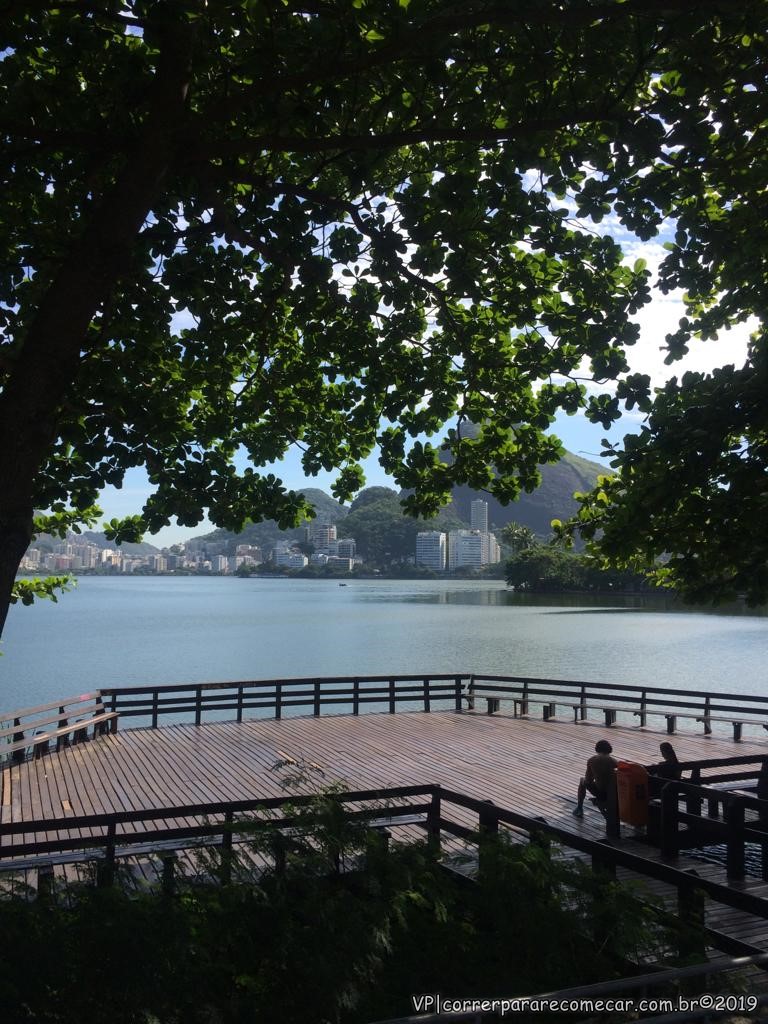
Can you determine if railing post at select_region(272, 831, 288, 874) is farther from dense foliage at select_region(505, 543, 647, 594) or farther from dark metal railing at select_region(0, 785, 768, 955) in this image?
dense foliage at select_region(505, 543, 647, 594)

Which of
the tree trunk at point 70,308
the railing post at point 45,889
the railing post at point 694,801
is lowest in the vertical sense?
the railing post at point 694,801

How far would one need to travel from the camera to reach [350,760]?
1305cm

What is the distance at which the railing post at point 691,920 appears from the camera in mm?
4691

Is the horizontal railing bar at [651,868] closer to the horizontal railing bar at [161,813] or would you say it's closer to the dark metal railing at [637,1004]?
the dark metal railing at [637,1004]

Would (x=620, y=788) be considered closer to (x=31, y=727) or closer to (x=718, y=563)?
(x=718, y=563)

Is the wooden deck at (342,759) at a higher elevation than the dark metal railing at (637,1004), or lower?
lower

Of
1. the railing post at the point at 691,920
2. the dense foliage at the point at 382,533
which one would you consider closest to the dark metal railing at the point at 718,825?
the railing post at the point at 691,920

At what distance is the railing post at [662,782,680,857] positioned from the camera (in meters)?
7.85

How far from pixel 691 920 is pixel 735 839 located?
244 cm

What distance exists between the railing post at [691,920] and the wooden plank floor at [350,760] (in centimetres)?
242

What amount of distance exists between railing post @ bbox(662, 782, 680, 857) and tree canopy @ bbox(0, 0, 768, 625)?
2284mm

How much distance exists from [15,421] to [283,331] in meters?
4.87

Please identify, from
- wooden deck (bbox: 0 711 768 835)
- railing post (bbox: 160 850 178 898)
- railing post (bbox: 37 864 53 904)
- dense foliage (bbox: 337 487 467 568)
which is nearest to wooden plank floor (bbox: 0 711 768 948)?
wooden deck (bbox: 0 711 768 835)

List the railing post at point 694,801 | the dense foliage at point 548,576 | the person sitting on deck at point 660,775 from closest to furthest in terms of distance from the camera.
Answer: the railing post at point 694,801
the person sitting on deck at point 660,775
the dense foliage at point 548,576
